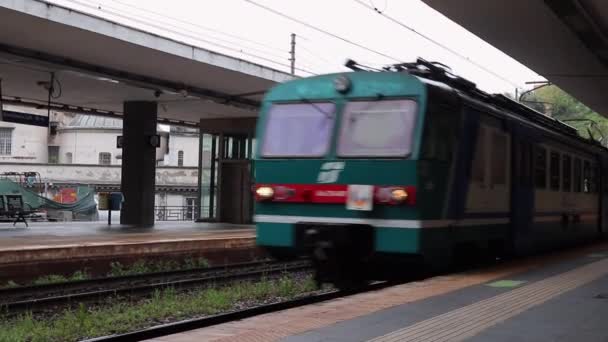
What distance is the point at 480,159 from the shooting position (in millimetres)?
10406

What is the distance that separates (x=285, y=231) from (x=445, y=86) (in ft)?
9.60

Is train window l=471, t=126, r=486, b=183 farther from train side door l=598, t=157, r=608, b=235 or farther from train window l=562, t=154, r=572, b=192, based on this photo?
train side door l=598, t=157, r=608, b=235

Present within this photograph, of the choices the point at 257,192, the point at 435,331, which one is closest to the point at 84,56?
the point at 257,192

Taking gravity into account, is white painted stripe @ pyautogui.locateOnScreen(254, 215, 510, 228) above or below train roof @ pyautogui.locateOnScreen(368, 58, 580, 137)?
below

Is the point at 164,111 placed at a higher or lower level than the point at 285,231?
higher

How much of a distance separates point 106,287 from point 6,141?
182 ft

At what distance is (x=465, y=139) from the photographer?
Answer: 9797 millimetres

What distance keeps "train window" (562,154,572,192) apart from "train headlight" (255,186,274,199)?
25.0 feet

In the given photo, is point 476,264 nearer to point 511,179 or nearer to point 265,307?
point 511,179

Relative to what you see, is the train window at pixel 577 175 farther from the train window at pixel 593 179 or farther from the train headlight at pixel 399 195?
the train headlight at pixel 399 195

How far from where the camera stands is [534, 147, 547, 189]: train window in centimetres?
1273

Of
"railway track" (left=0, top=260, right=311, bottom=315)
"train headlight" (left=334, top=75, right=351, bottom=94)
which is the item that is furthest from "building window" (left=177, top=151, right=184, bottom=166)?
"train headlight" (left=334, top=75, right=351, bottom=94)

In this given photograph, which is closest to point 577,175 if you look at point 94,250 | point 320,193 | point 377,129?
point 377,129

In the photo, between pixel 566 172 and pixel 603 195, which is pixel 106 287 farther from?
pixel 603 195
